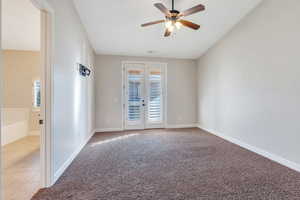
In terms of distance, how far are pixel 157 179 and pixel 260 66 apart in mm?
3066

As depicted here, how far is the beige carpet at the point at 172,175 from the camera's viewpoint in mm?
1925

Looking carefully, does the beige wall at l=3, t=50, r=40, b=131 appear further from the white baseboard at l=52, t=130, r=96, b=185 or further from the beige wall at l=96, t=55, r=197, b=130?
→ the white baseboard at l=52, t=130, r=96, b=185

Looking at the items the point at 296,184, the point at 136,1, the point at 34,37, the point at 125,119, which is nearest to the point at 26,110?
the point at 34,37

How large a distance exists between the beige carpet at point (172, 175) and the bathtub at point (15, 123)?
228 cm

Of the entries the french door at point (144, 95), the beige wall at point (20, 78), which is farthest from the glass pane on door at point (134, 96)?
the beige wall at point (20, 78)

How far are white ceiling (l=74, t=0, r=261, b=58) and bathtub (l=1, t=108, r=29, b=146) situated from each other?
3.03m

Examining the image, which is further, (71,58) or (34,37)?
(34,37)

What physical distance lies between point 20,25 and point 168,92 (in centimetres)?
448

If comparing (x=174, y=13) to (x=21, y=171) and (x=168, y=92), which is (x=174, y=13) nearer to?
(x=168, y=92)

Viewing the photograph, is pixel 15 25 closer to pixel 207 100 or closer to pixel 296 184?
pixel 207 100

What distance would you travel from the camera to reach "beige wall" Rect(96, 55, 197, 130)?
209 inches

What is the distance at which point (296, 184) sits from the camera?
2141mm

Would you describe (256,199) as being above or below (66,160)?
below

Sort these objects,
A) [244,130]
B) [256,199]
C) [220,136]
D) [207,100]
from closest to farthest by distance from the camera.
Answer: [256,199] < [244,130] < [220,136] < [207,100]
